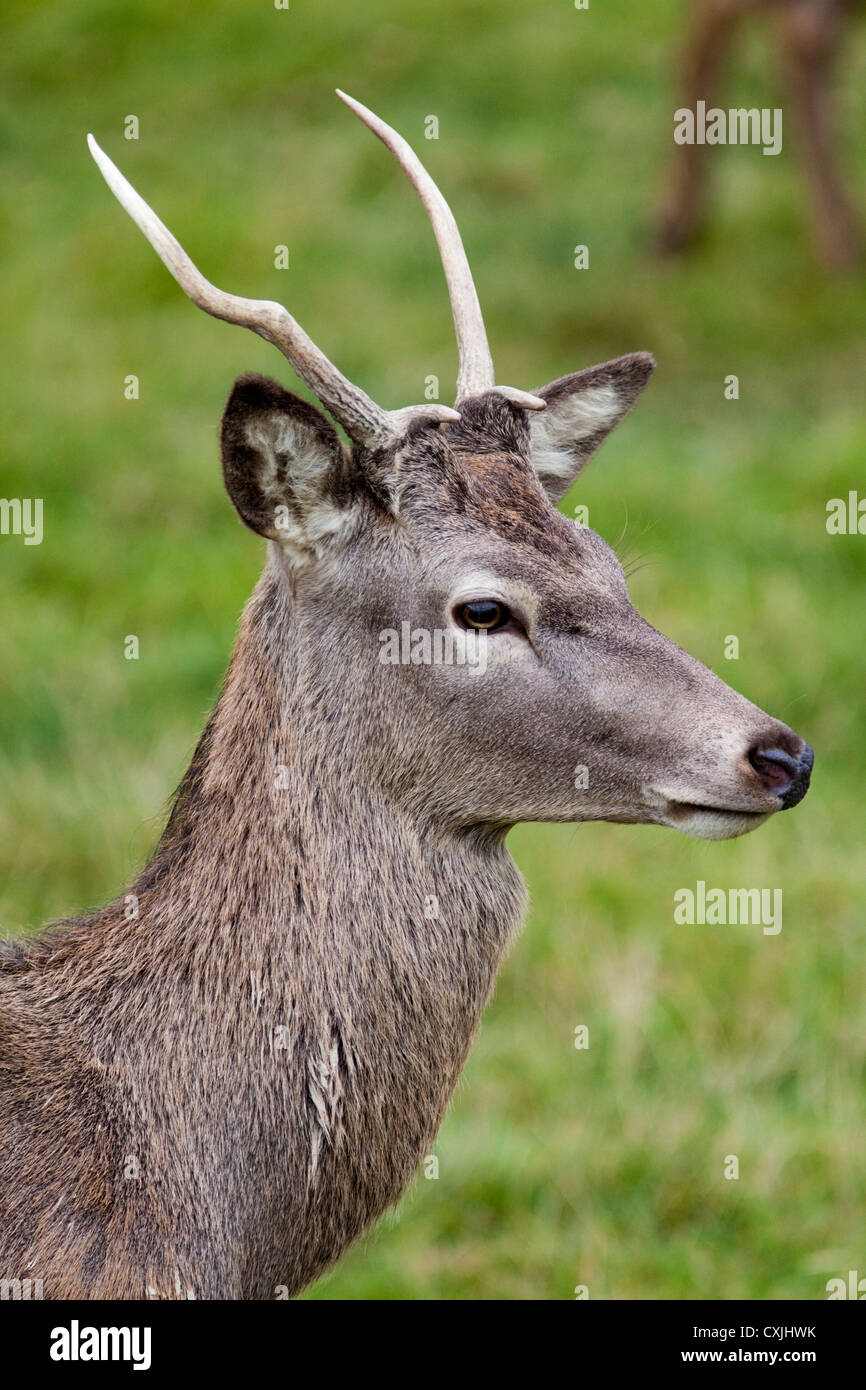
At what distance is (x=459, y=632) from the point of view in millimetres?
3375

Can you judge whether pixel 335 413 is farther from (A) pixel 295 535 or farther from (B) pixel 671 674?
(B) pixel 671 674

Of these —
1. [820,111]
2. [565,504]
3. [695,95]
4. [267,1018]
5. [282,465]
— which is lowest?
[267,1018]

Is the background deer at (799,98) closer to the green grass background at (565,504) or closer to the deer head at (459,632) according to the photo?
the green grass background at (565,504)

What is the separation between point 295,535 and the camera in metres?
3.41

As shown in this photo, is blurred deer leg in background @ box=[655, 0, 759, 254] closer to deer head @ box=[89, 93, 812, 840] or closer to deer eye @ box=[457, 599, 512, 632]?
deer head @ box=[89, 93, 812, 840]

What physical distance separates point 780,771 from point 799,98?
9.88 m

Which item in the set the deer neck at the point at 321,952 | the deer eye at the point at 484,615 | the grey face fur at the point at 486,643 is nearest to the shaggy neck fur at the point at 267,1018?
the deer neck at the point at 321,952

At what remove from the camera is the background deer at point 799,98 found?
11.5m

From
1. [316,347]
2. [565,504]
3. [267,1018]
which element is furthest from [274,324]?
[565,504]

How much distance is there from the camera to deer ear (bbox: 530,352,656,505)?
12.8 ft

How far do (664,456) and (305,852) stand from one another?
714cm

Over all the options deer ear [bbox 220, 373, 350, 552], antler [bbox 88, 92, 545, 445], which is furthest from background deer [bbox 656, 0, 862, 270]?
deer ear [bbox 220, 373, 350, 552]

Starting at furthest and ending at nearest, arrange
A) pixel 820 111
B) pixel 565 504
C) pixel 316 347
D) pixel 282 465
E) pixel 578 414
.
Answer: pixel 820 111 → pixel 565 504 → pixel 578 414 → pixel 316 347 → pixel 282 465

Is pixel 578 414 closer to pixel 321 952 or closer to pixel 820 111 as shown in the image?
pixel 321 952
